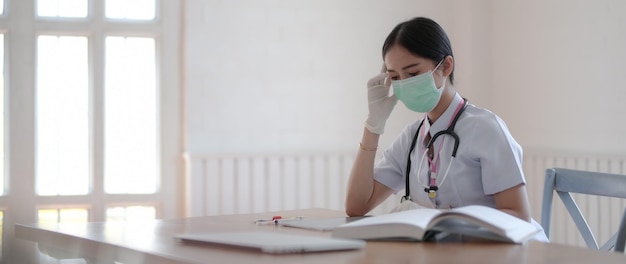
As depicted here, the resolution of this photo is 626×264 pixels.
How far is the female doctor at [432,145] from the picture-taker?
201 centimetres

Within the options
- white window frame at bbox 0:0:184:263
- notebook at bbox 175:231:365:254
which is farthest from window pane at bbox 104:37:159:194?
notebook at bbox 175:231:365:254

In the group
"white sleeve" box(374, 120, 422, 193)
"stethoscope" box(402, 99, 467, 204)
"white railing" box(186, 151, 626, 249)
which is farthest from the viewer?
"white railing" box(186, 151, 626, 249)

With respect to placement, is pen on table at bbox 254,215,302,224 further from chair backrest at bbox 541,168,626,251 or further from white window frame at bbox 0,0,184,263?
white window frame at bbox 0,0,184,263

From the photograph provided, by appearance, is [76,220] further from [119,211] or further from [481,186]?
[481,186]

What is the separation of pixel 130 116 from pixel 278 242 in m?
2.94

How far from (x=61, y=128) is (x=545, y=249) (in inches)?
124

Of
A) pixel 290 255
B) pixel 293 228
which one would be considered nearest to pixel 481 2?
pixel 293 228

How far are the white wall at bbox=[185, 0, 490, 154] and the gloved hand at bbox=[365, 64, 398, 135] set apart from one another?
6.79 ft

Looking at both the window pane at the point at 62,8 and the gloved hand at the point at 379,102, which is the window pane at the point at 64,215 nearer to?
the window pane at the point at 62,8

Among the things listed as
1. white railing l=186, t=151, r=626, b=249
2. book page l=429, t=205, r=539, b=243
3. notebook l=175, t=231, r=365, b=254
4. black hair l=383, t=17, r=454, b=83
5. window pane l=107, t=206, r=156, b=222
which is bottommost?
window pane l=107, t=206, r=156, b=222

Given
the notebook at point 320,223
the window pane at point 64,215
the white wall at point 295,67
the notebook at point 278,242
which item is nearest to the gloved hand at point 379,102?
the notebook at point 320,223

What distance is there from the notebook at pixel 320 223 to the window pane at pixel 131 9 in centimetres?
250

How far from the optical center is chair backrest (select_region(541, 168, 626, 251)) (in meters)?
1.99

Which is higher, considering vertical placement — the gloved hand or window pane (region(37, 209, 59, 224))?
the gloved hand
